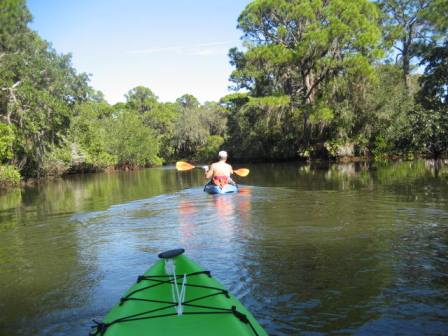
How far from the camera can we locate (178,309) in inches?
152

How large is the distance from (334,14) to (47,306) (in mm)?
32388

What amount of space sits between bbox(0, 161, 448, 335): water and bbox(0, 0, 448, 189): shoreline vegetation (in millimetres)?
14720

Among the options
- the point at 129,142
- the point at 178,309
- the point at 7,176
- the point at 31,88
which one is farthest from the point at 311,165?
the point at 178,309

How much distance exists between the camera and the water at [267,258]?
4500 mm

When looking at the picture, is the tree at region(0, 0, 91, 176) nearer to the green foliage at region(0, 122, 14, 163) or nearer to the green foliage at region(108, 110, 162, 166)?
the green foliage at region(0, 122, 14, 163)

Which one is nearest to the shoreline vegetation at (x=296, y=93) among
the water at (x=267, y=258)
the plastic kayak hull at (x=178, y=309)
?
the water at (x=267, y=258)

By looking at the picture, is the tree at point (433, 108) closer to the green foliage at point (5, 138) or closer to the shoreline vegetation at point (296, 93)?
the shoreline vegetation at point (296, 93)

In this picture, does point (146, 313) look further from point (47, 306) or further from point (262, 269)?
point (262, 269)

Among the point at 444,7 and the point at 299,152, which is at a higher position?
the point at 444,7

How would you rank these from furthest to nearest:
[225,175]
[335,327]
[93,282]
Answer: [225,175] → [93,282] → [335,327]

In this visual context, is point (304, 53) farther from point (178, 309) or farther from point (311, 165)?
point (178, 309)

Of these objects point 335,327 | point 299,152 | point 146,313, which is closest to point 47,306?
point 146,313

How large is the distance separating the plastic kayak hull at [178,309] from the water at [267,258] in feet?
2.04

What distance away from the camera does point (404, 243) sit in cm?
698
